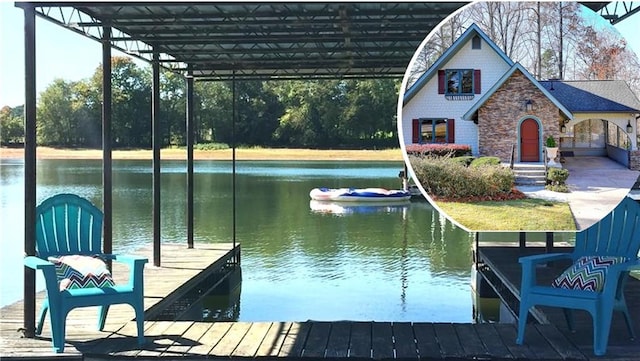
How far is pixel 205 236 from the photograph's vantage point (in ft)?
50.5

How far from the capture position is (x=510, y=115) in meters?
4.23

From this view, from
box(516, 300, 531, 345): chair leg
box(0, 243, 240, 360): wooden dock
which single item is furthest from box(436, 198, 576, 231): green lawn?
box(0, 243, 240, 360): wooden dock

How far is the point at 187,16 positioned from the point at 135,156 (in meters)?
43.1

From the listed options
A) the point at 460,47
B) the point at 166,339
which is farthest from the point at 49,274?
the point at 460,47

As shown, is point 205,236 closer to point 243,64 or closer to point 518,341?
point 243,64

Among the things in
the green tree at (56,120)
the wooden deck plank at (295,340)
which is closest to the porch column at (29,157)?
the wooden deck plank at (295,340)

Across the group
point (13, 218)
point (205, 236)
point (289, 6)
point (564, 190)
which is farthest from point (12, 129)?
point (564, 190)

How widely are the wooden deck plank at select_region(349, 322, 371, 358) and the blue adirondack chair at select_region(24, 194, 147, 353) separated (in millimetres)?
1371

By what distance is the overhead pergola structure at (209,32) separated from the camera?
17.1 ft

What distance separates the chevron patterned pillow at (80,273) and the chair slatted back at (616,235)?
321 cm

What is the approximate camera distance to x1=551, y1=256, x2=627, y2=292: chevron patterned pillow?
4719 millimetres

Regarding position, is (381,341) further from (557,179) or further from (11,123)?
(11,123)

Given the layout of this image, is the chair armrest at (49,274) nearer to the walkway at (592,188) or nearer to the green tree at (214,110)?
the walkway at (592,188)

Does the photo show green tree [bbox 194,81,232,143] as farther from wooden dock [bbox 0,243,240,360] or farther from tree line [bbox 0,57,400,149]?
wooden dock [bbox 0,243,240,360]
